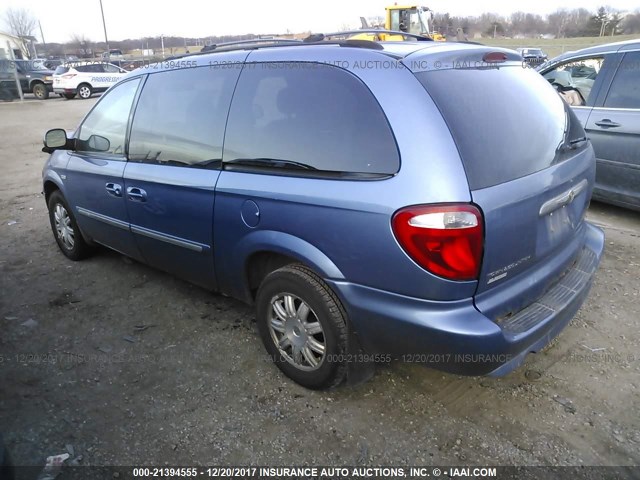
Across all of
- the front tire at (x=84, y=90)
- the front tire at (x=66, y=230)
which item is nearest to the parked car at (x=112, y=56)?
the front tire at (x=84, y=90)

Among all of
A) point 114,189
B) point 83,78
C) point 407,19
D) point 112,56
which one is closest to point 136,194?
point 114,189

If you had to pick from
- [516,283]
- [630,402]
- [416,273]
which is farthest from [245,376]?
[630,402]

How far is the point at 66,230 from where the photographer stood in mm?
4617

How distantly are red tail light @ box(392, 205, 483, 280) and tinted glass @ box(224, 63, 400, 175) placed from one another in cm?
26

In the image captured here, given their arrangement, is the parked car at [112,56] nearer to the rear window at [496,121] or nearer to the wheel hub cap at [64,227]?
the wheel hub cap at [64,227]

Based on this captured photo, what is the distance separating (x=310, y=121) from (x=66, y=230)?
127 inches

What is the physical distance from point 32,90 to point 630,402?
27831mm

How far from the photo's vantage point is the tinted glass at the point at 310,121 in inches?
87.0

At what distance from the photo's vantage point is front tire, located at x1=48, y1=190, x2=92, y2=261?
14.7ft

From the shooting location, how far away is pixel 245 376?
2902mm

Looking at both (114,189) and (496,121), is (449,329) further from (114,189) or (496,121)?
(114,189)

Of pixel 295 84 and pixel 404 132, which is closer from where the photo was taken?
pixel 404 132

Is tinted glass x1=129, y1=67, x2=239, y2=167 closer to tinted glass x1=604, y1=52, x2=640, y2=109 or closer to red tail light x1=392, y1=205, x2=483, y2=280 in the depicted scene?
red tail light x1=392, y1=205, x2=483, y2=280

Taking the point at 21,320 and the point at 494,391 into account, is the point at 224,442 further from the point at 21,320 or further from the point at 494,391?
the point at 21,320
